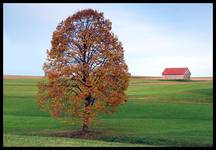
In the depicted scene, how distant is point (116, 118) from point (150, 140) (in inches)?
620

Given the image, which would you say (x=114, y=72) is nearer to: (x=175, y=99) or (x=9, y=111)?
(x=9, y=111)

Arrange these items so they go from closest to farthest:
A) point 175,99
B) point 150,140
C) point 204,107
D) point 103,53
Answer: point 150,140
point 103,53
point 204,107
point 175,99

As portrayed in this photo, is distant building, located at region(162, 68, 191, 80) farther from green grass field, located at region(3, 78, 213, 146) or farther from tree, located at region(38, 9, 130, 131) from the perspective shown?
tree, located at region(38, 9, 130, 131)

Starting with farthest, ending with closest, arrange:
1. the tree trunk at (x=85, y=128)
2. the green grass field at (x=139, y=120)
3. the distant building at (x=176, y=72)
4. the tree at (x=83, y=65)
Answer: the distant building at (x=176, y=72) < the tree trunk at (x=85, y=128) < the tree at (x=83, y=65) < the green grass field at (x=139, y=120)

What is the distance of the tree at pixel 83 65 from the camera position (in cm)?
3212

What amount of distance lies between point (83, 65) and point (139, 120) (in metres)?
14.0

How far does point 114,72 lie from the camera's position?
3256 centimetres

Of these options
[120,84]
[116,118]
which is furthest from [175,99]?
[120,84]

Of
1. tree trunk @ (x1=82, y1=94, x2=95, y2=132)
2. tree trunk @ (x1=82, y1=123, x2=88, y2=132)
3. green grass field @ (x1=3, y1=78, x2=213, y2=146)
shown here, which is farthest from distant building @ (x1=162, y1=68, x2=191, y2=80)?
tree trunk @ (x1=82, y1=123, x2=88, y2=132)

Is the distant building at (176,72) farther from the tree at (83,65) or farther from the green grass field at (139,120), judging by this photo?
the tree at (83,65)

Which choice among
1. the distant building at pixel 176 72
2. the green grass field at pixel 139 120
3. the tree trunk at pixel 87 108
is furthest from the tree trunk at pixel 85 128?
the distant building at pixel 176 72

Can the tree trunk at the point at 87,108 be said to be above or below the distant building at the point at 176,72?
below

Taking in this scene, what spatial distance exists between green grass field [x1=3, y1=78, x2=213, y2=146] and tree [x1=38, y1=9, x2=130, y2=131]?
9.16 ft

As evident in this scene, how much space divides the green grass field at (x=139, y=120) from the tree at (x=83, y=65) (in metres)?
2.79
